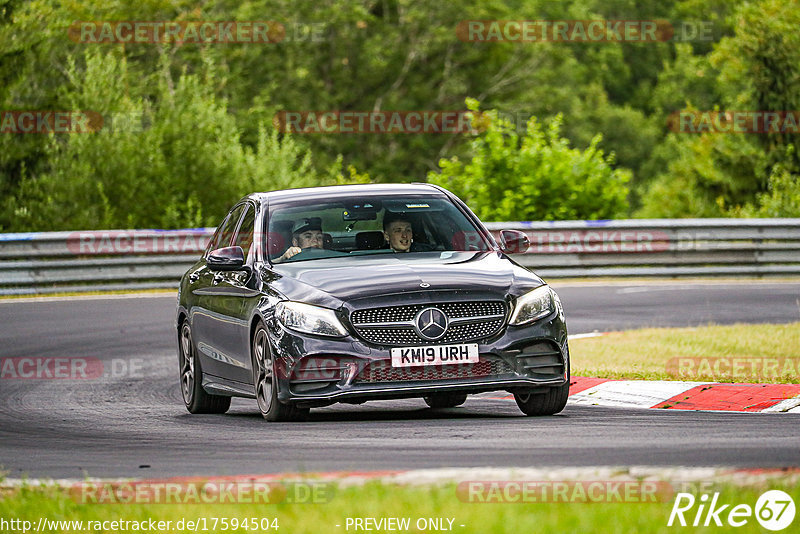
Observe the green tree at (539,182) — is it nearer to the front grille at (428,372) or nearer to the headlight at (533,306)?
the headlight at (533,306)

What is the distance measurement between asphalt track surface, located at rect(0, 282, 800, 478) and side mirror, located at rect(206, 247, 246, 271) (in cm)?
107

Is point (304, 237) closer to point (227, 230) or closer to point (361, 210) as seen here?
point (361, 210)

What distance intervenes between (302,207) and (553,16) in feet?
232

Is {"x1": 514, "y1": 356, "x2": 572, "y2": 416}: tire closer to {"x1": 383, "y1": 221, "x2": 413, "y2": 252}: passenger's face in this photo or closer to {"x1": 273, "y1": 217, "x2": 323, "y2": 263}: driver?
{"x1": 383, "y1": 221, "x2": 413, "y2": 252}: passenger's face

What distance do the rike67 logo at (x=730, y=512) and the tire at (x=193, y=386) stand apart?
20.0ft

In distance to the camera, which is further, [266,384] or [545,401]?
[545,401]

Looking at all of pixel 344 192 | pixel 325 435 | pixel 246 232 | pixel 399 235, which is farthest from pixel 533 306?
pixel 246 232

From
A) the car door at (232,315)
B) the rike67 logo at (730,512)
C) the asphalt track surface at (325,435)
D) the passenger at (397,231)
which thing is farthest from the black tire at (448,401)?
the rike67 logo at (730,512)

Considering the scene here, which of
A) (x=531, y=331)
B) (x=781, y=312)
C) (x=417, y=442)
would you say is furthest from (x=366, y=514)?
(x=781, y=312)

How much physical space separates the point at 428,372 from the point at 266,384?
3.80 feet

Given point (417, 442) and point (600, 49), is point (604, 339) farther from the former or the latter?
point (600, 49)

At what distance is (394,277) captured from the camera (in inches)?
379

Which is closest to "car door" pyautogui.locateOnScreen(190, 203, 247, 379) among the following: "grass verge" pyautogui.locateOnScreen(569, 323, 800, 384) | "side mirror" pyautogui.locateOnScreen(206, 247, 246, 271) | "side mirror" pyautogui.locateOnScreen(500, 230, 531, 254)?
"side mirror" pyautogui.locateOnScreen(206, 247, 246, 271)

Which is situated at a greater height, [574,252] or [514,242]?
[514,242]
